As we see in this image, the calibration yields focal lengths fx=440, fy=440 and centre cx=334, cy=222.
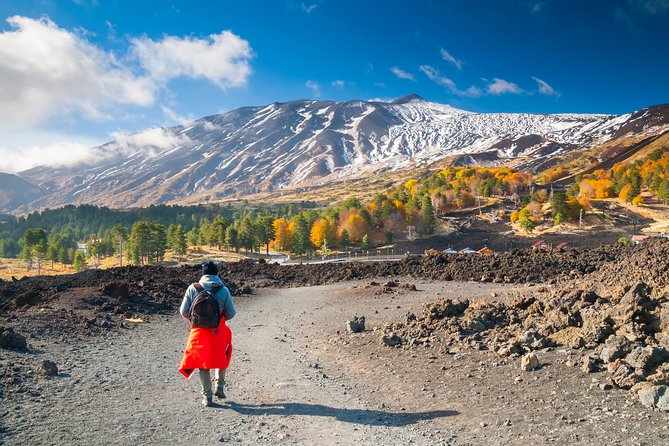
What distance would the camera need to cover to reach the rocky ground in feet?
18.5

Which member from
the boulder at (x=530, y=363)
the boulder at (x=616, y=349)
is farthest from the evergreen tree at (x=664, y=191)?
the boulder at (x=530, y=363)

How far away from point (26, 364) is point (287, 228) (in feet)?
286

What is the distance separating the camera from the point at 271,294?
78.5ft

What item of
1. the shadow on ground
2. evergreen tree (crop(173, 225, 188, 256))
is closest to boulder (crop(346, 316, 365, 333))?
the shadow on ground

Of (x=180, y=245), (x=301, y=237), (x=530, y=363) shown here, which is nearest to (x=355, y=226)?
(x=301, y=237)

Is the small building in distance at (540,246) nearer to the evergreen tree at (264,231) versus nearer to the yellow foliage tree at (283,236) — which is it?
the yellow foliage tree at (283,236)

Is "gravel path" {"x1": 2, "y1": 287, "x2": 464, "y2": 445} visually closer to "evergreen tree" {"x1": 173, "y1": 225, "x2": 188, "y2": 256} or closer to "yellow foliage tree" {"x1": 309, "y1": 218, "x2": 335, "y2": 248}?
"yellow foliage tree" {"x1": 309, "y1": 218, "x2": 335, "y2": 248}

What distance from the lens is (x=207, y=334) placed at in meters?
6.70

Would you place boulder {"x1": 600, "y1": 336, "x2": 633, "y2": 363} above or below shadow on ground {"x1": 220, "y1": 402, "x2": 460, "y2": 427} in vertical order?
above

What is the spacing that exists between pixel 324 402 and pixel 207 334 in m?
2.19

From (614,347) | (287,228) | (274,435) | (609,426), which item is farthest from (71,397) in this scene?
(287,228)

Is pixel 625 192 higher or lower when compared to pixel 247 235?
higher

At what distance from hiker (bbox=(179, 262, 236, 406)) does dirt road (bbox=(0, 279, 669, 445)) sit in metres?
0.50

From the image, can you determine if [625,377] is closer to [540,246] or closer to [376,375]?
[376,375]
